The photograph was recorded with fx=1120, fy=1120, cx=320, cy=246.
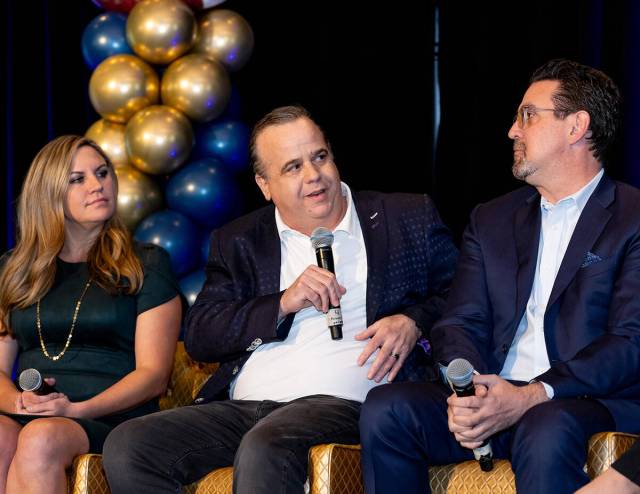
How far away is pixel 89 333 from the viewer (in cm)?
368

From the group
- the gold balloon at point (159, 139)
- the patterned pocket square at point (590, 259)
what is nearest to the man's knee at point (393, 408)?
the patterned pocket square at point (590, 259)

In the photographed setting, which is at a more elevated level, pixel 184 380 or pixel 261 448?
pixel 261 448

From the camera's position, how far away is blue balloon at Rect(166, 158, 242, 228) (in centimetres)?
524

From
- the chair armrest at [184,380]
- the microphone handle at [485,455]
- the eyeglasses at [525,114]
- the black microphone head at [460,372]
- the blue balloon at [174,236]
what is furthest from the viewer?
the blue balloon at [174,236]

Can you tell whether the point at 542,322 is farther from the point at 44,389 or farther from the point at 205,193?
the point at 205,193

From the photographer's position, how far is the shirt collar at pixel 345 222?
3.55 metres

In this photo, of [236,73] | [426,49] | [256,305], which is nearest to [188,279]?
[236,73]

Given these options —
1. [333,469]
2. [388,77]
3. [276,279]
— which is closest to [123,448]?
[333,469]

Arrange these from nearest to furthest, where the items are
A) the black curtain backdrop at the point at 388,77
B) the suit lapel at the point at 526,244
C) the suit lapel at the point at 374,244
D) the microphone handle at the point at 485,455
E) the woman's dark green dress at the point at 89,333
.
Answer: the microphone handle at the point at 485,455
the suit lapel at the point at 526,244
the suit lapel at the point at 374,244
the woman's dark green dress at the point at 89,333
the black curtain backdrop at the point at 388,77

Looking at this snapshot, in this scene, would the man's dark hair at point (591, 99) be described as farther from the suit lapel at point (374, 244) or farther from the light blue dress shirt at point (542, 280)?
the suit lapel at point (374, 244)

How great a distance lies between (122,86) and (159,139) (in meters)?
0.34

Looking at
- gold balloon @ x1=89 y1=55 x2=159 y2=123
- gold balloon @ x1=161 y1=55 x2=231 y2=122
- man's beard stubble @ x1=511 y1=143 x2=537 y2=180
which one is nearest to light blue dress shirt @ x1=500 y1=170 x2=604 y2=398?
man's beard stubble @ x1=511 y1=143 x2=537 y2=180

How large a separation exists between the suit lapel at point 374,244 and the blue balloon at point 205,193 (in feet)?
5.53

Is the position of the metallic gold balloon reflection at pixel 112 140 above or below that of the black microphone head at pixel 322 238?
below
